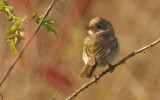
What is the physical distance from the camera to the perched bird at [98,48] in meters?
4.56

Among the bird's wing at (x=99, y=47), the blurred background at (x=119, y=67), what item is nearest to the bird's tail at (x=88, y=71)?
the bird's wing at (x=99, y=47)

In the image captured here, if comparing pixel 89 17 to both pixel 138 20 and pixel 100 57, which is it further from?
pixel 100 57

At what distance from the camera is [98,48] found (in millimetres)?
4812

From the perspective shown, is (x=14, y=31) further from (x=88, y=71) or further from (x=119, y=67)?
(x=119, y=67)

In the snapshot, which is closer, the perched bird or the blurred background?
the perched bird

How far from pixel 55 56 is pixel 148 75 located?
4362 mm

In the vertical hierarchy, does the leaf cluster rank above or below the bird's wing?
above

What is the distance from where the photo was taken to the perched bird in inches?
180

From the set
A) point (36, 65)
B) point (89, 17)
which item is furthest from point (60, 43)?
point (89, 17)

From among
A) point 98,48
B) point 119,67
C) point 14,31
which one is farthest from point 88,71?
point 119,67

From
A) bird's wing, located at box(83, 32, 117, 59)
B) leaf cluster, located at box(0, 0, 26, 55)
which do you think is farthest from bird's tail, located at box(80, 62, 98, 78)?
leaf cluster, located at box(0, 0, 26, 55)

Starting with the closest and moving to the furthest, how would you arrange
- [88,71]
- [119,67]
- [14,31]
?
[14,31]
[88,71]
[119,67]

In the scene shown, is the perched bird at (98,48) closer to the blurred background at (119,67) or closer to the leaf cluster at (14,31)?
the blurred background at (119,67)

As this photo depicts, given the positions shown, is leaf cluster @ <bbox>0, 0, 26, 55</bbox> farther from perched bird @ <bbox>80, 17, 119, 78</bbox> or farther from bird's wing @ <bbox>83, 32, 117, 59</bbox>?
bird's wing @ <bbox>83, 32, 117, 59</bbox>
